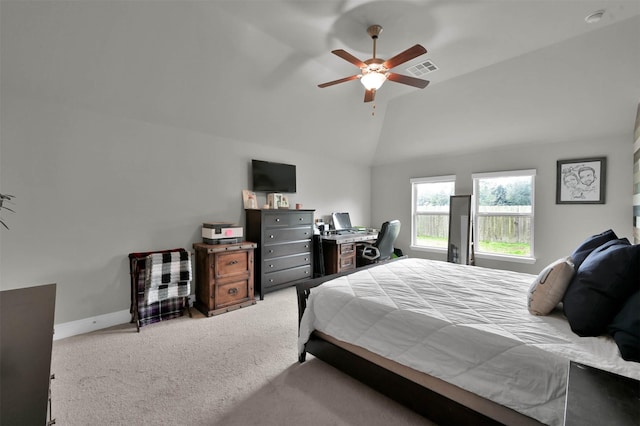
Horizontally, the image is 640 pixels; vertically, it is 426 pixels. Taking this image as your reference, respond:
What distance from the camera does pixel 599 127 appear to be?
359cm

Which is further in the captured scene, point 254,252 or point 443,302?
point 254,252

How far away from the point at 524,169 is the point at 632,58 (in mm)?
1704

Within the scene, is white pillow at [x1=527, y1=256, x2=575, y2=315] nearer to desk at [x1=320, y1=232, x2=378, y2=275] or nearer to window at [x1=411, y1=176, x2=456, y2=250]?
desk at [x1=320, y1=232, x2=378, y2=275]

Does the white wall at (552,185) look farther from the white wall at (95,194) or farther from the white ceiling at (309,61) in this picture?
the white wall at (95,194)

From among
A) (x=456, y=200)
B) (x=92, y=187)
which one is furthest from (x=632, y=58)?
(x=92, y=187)

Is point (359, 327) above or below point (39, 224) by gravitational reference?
below

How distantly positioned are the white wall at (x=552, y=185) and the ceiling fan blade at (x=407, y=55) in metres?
3.12

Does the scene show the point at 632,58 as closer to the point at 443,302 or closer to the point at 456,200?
the point at 456,200

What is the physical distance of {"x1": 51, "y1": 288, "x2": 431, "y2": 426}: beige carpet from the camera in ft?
5.49

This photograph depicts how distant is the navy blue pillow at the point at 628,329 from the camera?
3.69 feet

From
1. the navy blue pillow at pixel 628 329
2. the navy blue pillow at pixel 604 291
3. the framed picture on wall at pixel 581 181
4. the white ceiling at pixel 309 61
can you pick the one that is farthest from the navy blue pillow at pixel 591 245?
the framed picture on wall at pixel 581 181

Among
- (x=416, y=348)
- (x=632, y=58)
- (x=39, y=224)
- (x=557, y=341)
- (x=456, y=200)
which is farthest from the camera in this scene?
(x=456, y=200)

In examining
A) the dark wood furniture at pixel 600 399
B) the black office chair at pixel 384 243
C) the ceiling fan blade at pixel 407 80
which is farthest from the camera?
the black office chair at pixel 384 243

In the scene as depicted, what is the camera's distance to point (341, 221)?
17.6ft
